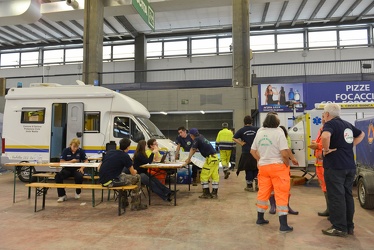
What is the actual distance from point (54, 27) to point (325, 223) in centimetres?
1936

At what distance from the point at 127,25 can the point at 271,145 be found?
647 inches

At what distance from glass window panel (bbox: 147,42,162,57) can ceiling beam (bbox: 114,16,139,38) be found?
1280 millimetres

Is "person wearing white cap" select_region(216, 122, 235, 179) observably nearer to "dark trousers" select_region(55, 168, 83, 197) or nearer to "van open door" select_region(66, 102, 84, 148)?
"van open door" select_region(66, 102, 84, 148)

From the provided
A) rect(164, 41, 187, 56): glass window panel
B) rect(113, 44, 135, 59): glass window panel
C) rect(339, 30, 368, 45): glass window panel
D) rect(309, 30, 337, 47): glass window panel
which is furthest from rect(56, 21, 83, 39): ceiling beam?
rect(339, 30, 368, 45): glass window panel

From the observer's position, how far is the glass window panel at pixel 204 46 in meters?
20.1

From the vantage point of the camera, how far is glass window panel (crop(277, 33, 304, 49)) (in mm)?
19188

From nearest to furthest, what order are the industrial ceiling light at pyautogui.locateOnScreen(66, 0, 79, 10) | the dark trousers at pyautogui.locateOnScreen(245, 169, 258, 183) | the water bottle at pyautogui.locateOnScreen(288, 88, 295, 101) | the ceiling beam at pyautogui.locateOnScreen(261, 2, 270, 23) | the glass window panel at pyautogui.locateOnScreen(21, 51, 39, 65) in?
the dark trousers at pyautogui.locateOnScreen(245, 169, 258, 183) < the water bottle at pyautogui.locateOnScreen(288, 88, 295, 101) < the industrial ceiling light at pyautogui.locateOnScreen(66, 0, 79, 10) < the ceiling beam at pyautogui.locateOnScreen(261, 2, 270, 23) < the glass window panel at pyautogui.locateOnScreen(21, 51, 39, 65)

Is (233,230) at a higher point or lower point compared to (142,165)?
lower

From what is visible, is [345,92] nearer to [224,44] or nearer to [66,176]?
[224,44]

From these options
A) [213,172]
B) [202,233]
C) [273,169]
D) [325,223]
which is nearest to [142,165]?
[213,172]

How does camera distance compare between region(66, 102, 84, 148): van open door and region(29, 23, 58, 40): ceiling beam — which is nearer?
region(66, 102, 84, 148): van open door

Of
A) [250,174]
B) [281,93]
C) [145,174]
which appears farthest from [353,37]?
[145,174]

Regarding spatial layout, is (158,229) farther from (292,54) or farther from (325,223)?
(292,54)

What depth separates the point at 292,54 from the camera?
19031mm
